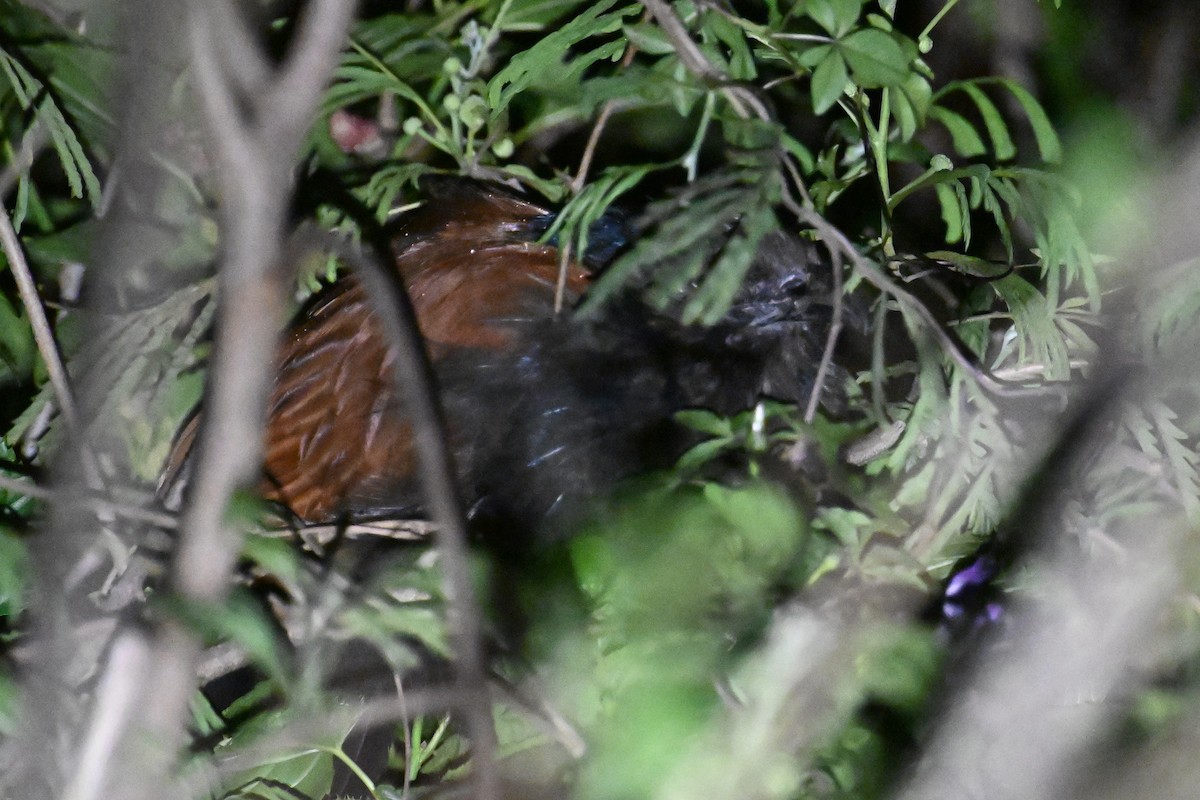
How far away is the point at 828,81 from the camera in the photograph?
0.92m

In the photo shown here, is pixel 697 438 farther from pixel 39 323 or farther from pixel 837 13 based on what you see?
pixel 39 323

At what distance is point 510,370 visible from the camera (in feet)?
4.60

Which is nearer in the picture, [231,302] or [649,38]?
[231,302]

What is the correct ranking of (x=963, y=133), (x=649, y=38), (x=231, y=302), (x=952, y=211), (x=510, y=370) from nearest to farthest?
1. (x=231, y=302)
2. (x=649, y=38)
3. (x=952, y=211)
4. (x=963, y=133)
5. (x=510, y=370)

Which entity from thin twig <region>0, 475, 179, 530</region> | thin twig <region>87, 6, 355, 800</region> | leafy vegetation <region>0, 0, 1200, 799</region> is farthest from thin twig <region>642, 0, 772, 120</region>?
thin twig <region>0, 475, 179, 530</region>

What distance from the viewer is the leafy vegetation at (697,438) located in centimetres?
83

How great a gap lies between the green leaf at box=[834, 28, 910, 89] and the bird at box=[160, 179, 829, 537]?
30 centimetres

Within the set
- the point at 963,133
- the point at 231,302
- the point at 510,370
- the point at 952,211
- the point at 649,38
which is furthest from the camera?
the point at 510,370

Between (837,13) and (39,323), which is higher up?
(837,13)

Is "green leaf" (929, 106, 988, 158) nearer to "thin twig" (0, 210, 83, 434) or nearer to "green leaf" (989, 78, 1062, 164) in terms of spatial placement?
"green leaf" (989, 78, 1062, 164)

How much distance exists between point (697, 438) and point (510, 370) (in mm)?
315

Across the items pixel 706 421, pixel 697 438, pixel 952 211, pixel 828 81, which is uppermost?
pixel 828 81

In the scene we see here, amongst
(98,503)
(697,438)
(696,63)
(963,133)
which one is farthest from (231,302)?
(963,133)

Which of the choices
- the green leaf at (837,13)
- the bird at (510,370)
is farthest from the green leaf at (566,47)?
the bird at (510,370)
